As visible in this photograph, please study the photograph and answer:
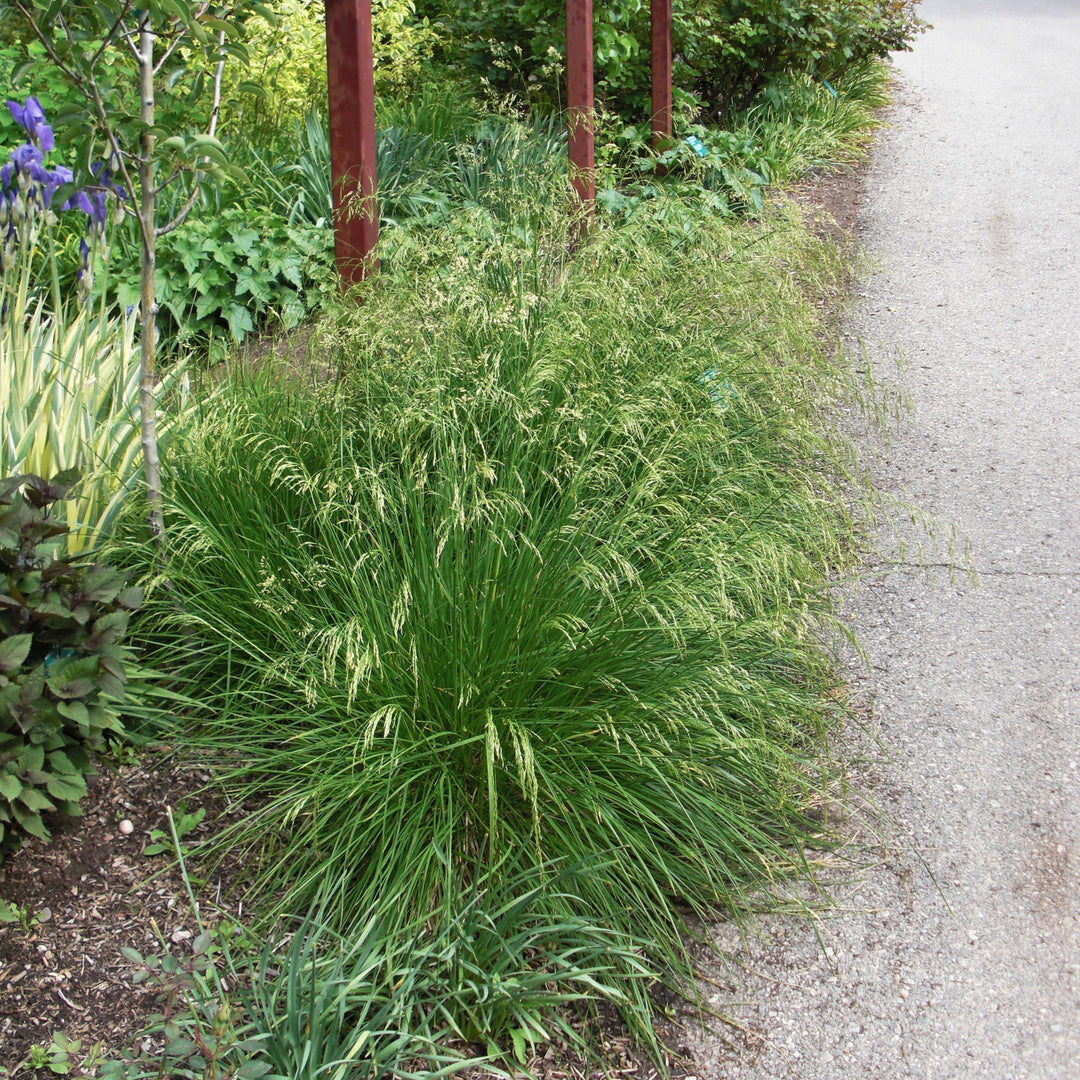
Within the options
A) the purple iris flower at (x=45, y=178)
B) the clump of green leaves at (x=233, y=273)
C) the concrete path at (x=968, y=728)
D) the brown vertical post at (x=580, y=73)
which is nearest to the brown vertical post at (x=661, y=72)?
the brown vertical post at (x=580, y=73)

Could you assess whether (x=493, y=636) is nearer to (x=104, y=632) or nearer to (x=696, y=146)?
(x=104, y=632)

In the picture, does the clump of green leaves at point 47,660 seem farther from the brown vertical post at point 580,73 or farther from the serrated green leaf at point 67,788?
the brown vertical post at point 580,73

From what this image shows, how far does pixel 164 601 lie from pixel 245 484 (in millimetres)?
350

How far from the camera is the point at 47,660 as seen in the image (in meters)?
2.24

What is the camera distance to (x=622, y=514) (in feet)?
9.11

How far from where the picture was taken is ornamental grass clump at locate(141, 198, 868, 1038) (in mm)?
2283

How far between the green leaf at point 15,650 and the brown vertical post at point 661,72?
5.87m

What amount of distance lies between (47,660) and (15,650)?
0.41 ft

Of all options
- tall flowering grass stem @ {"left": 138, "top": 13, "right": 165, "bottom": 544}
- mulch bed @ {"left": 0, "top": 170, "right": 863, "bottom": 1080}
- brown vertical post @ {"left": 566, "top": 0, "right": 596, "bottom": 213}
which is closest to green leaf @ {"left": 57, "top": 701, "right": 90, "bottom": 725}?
mulch bed @ {"left": 0, "top": 170, "right": 863, "bottom": 1080}

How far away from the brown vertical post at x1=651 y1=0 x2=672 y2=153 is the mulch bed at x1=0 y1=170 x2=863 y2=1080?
580cm

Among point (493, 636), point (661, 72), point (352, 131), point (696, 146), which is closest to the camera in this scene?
point (493, 636)

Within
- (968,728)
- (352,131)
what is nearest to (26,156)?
(352,131)

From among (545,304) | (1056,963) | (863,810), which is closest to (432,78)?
(545,304)

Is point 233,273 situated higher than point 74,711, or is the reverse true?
point 233,273
